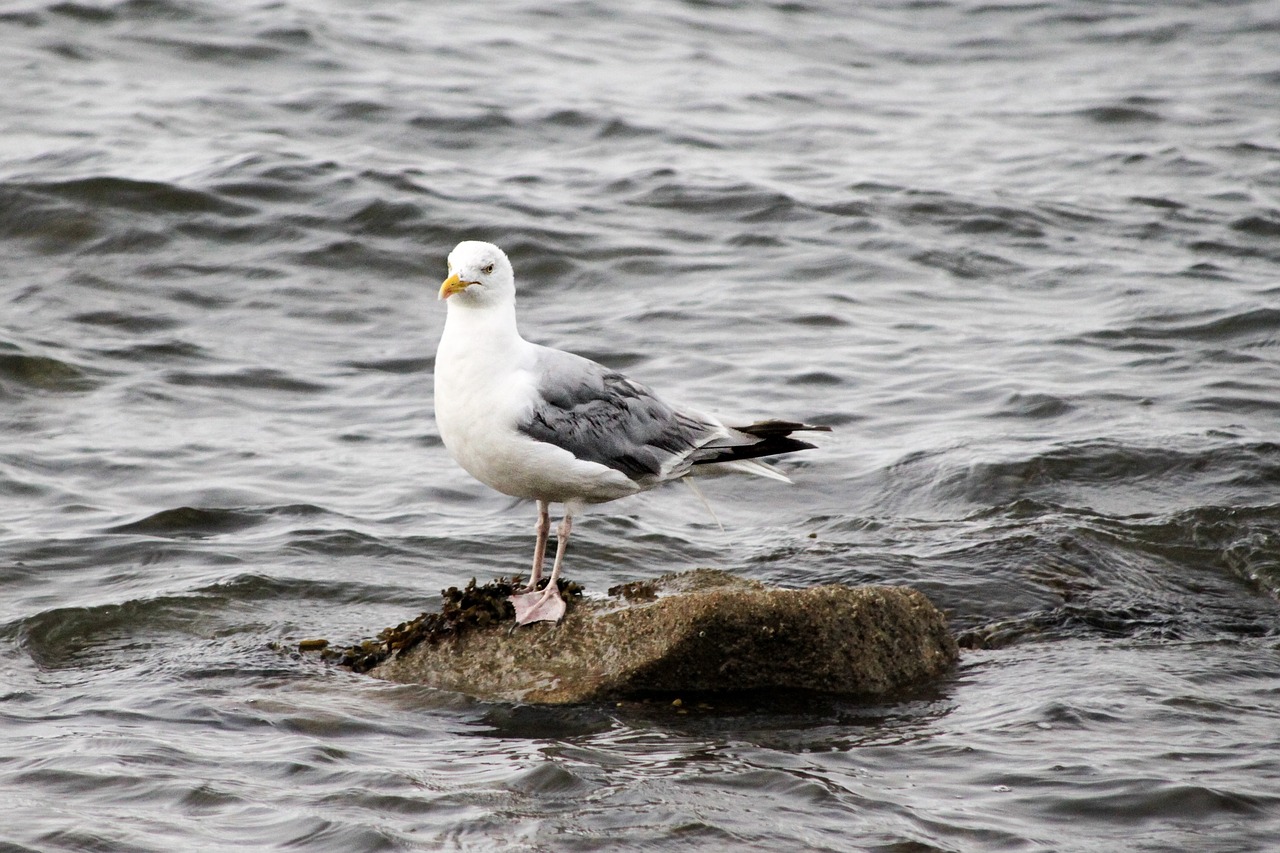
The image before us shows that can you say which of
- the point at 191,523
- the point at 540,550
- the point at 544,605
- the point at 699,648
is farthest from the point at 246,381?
the point at 699,648

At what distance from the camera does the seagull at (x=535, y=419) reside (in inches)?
218

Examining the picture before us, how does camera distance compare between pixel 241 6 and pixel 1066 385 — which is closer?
pixel 1066 385

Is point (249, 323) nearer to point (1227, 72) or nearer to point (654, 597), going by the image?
point (654, 597)

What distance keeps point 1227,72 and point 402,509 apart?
13164mm

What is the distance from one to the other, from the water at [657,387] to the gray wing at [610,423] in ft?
3.19

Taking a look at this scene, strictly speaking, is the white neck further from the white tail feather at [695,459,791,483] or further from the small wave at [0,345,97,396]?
the small wave at [0,345,97,396]

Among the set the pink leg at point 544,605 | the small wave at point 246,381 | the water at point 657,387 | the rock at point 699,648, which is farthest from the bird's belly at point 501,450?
the small wave at point 246,381

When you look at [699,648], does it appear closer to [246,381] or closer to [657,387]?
[657,387]

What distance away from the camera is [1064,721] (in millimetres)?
5492

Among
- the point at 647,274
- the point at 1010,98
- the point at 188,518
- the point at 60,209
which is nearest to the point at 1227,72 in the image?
the point at 1010,98

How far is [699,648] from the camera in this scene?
5551 millimetres

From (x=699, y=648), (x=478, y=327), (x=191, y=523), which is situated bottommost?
(x=191, y=523)

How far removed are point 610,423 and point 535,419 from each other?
42 cm

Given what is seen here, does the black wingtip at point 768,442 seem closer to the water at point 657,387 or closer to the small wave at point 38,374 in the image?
the water at point 657,387
